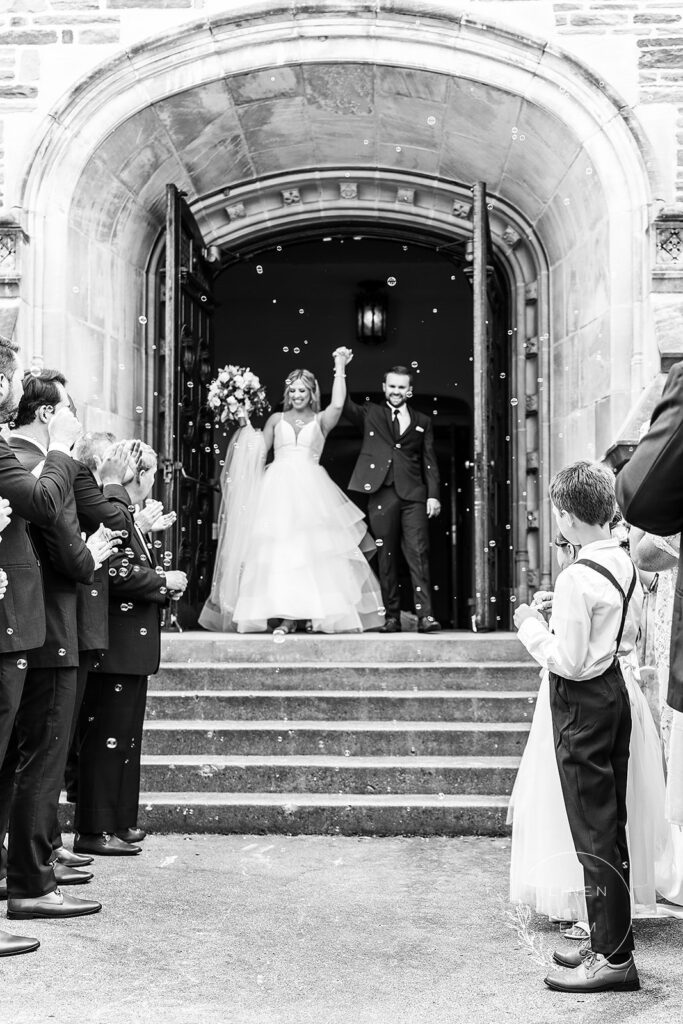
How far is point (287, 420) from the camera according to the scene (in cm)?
814

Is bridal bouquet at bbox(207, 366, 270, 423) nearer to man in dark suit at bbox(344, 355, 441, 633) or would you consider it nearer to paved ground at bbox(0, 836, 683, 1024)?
man in dark suit at bbox(344, 355, 441, 633)

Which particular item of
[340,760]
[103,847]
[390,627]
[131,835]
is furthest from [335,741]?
[390,627]

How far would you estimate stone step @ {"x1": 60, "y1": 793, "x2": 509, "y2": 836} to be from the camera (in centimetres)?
497

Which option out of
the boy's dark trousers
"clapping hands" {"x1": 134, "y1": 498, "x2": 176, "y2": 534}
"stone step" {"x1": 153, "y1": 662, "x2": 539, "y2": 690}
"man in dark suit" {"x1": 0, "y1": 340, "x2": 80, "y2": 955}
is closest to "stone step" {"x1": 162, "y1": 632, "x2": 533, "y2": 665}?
"stone step" {"x1": 153, "y1": 662, "x2": 539, "y2": 690}

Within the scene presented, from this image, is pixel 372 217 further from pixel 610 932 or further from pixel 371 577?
pixel 610 932

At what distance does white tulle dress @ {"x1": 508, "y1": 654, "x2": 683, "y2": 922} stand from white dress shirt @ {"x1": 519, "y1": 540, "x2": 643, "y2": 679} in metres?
0.28

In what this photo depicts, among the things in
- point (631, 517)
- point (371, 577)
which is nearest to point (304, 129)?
point (371, 577)

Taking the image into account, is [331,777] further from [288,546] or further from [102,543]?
[288,546]

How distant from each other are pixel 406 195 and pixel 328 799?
5.43 m

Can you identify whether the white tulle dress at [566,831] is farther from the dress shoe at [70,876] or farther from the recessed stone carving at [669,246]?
the recessed stone carving at [669,246]

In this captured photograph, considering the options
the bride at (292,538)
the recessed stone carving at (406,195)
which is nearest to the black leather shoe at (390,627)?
the bride at (292,538)

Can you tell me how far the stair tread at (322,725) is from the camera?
5605 mm

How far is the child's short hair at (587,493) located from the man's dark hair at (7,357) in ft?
5.54

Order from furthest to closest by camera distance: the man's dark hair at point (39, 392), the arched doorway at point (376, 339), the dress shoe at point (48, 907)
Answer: the arched doorway at point (376, 339)
the man's dark hair at point (39, 392)
the dress shoe at point (48, 907)
